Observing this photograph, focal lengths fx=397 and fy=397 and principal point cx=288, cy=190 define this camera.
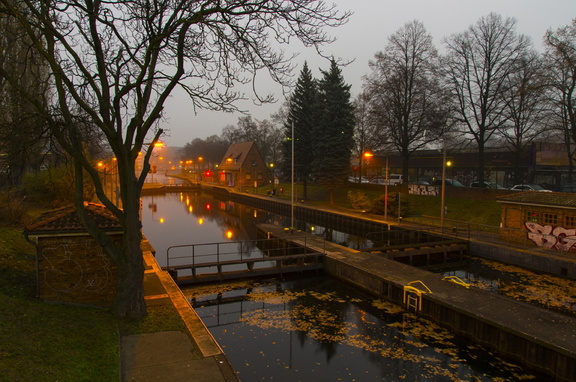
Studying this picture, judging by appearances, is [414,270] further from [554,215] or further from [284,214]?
[284,214]

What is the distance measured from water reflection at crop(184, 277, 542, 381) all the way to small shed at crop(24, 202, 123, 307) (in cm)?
425

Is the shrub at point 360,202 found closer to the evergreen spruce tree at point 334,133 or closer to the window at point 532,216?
the evergreen spruce tree at point 334,133

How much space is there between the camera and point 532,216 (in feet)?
78.0

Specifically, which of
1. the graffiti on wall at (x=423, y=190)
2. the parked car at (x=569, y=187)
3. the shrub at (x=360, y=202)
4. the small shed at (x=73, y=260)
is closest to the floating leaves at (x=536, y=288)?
the small shed at (x=73, y=260)

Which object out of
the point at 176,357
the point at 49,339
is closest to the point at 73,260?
the point at 49,339

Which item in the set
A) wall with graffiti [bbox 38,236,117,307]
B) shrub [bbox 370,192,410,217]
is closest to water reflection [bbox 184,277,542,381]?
wall with graffiti [bbox 38,236,117,307]

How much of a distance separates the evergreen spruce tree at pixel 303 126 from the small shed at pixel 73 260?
119ft

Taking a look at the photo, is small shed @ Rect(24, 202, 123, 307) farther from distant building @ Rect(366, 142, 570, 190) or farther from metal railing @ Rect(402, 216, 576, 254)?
distant building @ Rect(366, 142, 570, 190)

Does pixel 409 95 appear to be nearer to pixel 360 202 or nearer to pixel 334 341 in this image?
pixel 360 202

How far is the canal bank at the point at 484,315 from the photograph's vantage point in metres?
10.8

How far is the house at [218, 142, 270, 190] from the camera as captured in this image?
252 ft

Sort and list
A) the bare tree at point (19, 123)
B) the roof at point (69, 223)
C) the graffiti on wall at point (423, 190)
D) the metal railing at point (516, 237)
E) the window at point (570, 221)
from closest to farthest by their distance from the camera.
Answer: the bare tree at point (19, 123) → the roof at point (69, 223) → the window at point (570, 221) → the metal railing at point (516, 237) → the graffiti on wall at point (423, 190)

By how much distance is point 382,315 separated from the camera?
49.8ft

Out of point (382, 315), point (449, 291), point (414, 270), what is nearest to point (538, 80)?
point (414, 270)
